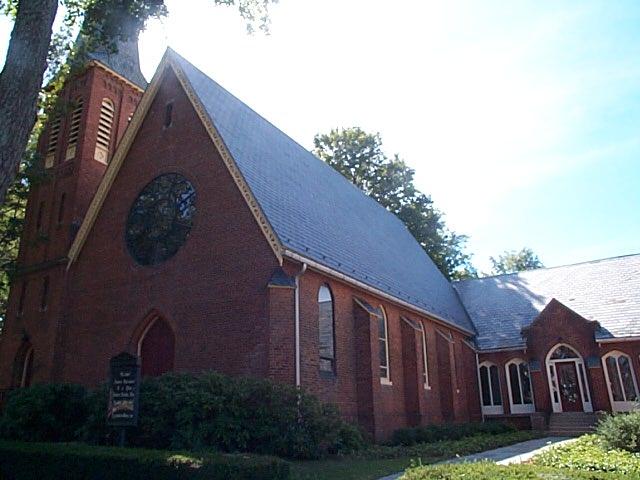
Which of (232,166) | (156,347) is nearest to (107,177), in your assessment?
(232,166)

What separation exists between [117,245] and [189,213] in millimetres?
3174

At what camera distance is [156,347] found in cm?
1708

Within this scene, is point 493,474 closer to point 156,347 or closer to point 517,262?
point 156,347

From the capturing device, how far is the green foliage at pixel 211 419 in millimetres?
11492

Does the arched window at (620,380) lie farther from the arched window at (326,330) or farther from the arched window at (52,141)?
the arched window at (52,141)

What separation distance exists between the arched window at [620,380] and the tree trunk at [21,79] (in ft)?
80.2

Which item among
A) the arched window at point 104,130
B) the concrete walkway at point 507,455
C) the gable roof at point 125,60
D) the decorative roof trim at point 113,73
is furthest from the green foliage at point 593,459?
the gable roof at point 125,60

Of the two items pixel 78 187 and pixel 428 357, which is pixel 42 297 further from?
pixel 428 357

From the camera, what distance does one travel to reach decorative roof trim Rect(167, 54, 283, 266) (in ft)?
48.1

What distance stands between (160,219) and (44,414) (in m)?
6.74

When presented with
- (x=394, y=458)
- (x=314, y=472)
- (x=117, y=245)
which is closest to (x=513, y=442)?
(x=394, y=458)

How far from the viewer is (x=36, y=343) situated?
1895cm

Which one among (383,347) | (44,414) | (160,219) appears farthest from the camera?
(383,347)

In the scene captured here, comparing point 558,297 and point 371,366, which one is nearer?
point 371,366
